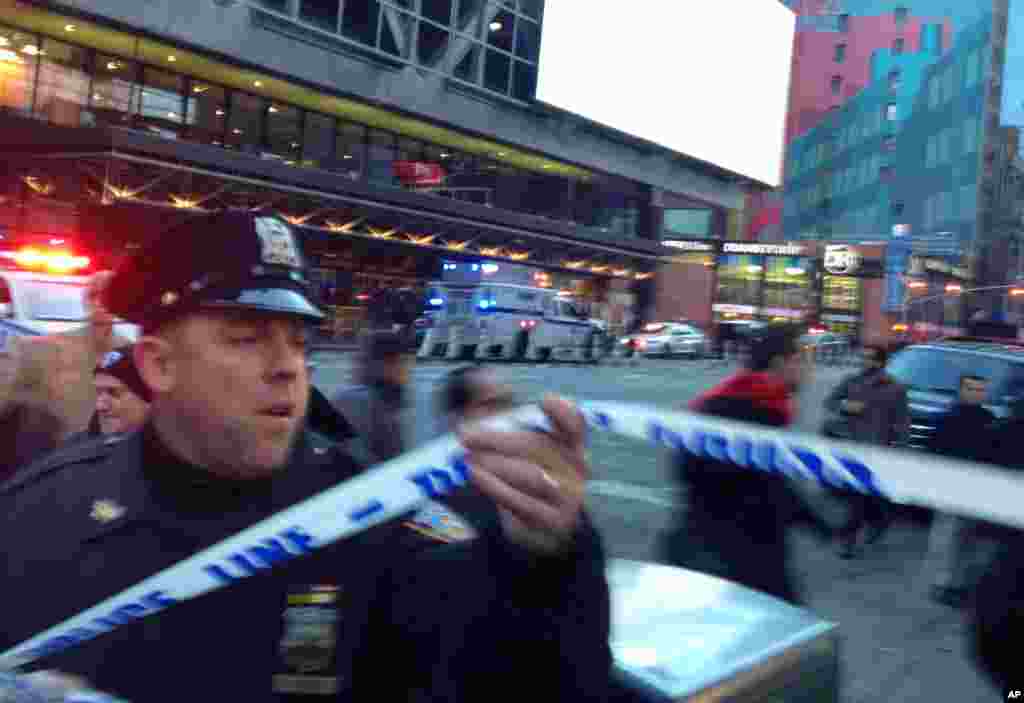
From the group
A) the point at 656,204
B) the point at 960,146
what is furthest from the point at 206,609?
the point at 960,146

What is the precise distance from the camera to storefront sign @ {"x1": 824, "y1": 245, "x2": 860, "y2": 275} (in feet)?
206

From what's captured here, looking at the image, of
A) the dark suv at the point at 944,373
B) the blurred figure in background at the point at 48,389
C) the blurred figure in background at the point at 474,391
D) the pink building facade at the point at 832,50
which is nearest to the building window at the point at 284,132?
the dark suv at the point at 944,373

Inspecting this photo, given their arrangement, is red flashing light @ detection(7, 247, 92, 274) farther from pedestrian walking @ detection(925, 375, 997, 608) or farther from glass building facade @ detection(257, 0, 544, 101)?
glass building facade @ detection(257, 0, 544, 101)

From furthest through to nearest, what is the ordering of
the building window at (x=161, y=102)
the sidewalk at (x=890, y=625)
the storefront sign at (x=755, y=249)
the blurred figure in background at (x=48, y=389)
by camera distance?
the storefront sign at (x=755, y=249), the building window at (x=161, y=102), the sidewalk at (x=890, y=625), the blurred figure in background at (x=48, y=389)

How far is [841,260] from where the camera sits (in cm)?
6384

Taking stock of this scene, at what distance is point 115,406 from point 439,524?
1796 millimetres

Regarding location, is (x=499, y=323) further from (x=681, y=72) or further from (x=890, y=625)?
(x=890, y=625)

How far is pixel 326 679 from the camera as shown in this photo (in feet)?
5.49

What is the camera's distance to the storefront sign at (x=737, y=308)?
6481 centimetres

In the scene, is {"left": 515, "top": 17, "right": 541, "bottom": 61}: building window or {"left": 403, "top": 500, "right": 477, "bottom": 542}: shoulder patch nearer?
{"left": 403, "top": 500, "right": 477, "bottom": 542}: shoulder patch

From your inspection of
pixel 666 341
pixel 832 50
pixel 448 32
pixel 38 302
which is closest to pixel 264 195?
pixel 448 32

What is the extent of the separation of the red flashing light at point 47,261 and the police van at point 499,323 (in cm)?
1741

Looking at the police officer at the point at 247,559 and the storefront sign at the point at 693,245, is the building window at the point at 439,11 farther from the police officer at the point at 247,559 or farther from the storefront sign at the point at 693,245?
the police officer at the point at 247,559

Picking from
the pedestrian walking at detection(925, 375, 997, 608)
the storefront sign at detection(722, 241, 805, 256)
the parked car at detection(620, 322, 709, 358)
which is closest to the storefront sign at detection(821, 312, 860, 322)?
the storefront sign at detection(722, 241, 805, 256)
